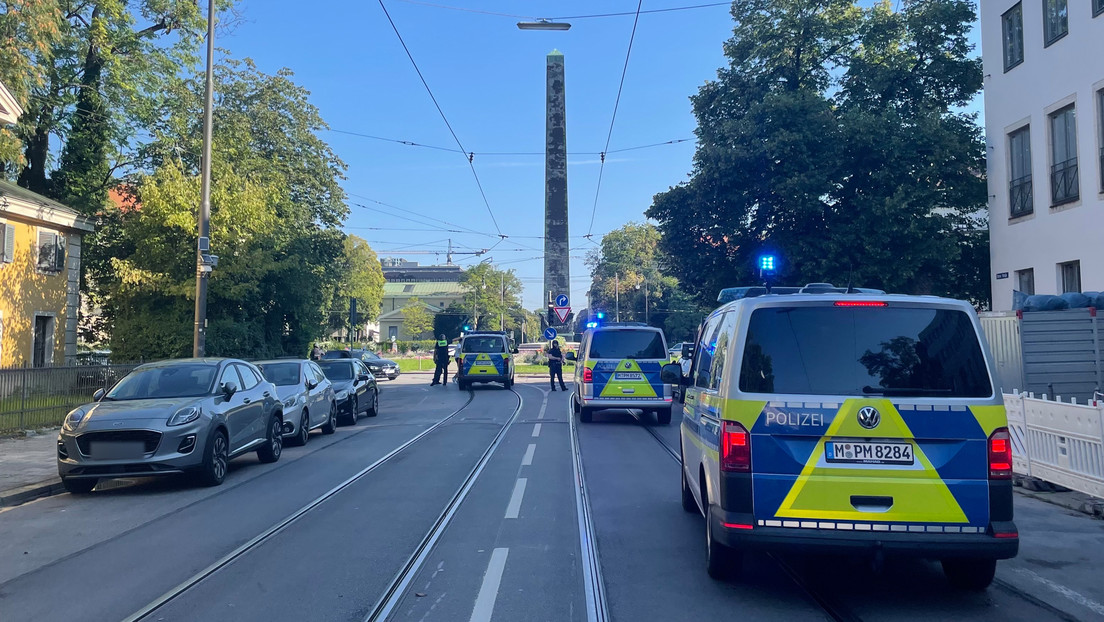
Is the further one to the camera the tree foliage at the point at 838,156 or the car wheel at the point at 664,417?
the tree foliage at the point at 838,156

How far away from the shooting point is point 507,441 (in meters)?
14.2

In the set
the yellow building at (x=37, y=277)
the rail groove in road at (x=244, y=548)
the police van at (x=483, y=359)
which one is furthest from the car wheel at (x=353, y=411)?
the yellow building at (x=37, y=277)

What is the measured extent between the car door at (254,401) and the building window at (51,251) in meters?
16.9

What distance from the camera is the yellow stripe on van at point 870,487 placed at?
4.93 meters

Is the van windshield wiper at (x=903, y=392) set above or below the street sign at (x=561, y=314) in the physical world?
below

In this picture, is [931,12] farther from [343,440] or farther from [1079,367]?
[343,440]

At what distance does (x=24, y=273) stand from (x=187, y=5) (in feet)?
35.5

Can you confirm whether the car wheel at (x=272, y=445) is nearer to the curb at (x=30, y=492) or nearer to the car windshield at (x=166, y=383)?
the car windshield at (x=166, y=383)

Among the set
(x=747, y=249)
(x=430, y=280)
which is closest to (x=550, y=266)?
(x=747, y=249)

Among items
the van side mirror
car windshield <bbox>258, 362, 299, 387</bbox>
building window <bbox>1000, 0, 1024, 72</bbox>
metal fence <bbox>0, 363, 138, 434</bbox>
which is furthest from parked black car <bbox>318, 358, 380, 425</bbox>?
building window <bbox>1000, 0, 1024, 72</bbox>

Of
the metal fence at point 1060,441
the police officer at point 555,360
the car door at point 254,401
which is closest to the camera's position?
the metal fence at point 1060,441

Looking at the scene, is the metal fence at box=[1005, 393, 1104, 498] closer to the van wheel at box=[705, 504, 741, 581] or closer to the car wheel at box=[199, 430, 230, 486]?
the van wheel at box=[705, 504, 741, 581]

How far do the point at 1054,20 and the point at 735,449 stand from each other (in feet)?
63.8

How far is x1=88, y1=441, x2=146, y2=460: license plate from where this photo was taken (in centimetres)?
936
